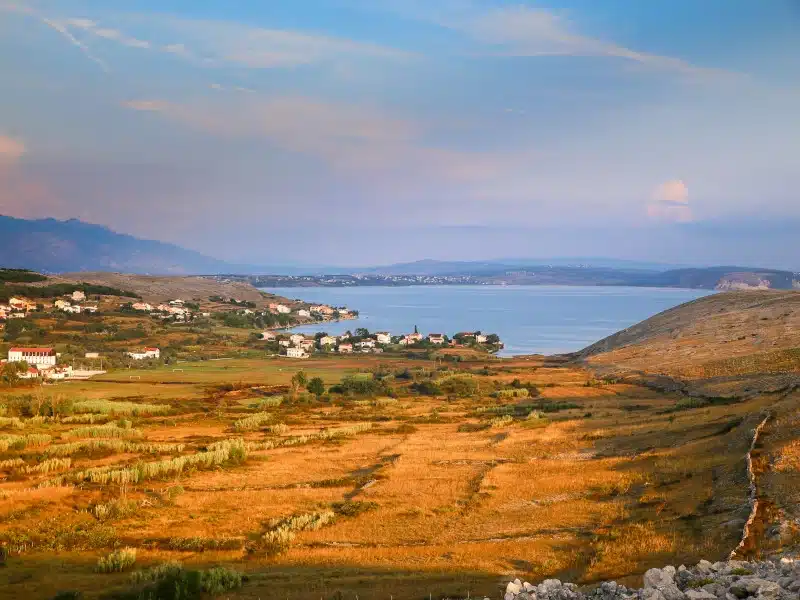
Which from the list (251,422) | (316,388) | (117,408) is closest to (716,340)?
(316,388)

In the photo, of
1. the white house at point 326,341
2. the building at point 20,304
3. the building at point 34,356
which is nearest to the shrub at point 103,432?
the building at point 34,356

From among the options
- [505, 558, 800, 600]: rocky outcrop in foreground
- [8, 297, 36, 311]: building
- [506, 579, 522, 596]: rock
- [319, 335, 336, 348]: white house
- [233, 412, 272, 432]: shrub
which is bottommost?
[319, 335, 336, 348]: white house

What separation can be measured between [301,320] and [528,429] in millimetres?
133907

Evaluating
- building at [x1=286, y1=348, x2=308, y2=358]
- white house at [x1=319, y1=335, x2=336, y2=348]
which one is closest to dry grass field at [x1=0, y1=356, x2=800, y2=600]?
building at [x1=286, y1=348, x2=308, y2=358]

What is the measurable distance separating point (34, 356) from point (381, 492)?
59159 millimetres

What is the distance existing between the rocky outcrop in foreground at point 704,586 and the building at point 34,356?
225 ft

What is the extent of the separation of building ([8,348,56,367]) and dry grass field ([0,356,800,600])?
2489 centimetres

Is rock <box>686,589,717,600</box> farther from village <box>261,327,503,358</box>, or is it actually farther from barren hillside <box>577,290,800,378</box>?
village <box>261,327,503,358</box>

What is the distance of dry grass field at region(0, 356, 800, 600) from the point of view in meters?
15.1

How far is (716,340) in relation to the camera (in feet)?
204

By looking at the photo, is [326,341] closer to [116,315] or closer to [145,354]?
[145,354]

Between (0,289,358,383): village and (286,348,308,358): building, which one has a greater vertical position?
(0,289,358,383): village

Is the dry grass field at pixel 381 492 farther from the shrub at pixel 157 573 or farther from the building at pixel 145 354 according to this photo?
the building at pixel 145 354

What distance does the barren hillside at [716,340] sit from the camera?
50.0m
